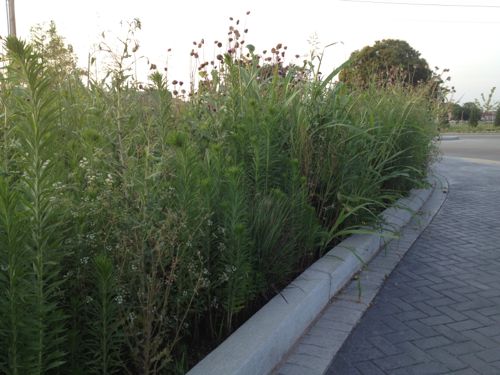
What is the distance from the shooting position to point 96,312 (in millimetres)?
2111

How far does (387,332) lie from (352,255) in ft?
3.47

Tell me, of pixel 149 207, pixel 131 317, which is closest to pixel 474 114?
pixel 149 207

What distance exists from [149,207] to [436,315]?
9.04 ft

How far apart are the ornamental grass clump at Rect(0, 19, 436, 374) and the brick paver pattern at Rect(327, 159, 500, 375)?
749mm

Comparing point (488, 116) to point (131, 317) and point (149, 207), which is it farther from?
point (131, 317)

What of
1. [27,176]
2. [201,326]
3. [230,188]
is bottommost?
[201,326]

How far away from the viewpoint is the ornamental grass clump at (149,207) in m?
1.88

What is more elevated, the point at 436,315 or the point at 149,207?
the point at 149,207

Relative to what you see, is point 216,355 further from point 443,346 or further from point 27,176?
point 443,346

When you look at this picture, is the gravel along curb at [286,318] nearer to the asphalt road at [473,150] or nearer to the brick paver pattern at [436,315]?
the brick paver pattern at [436,315]

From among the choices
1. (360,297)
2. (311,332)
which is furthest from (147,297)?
(360,297)

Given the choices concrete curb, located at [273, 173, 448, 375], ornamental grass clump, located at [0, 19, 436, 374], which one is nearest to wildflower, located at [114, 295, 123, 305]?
ornamental grass clump, located at [0, 19, 436, 374]

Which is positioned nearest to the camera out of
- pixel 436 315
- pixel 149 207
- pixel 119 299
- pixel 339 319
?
pixel 119 299

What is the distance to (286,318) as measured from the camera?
306 cm
